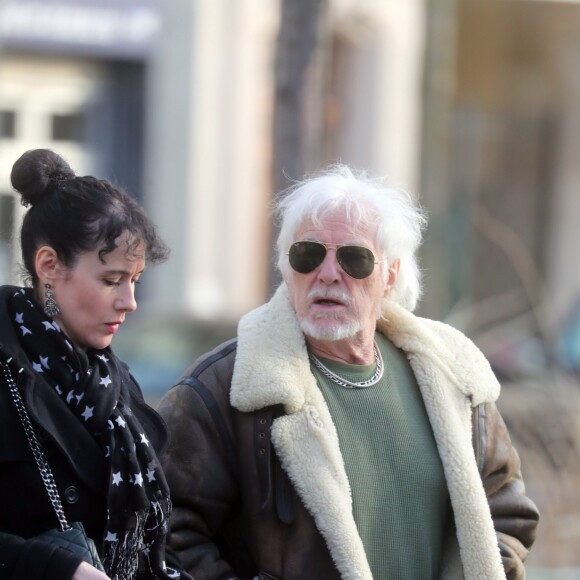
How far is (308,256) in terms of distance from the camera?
3.17m

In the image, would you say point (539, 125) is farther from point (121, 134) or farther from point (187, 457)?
point (187, 457)

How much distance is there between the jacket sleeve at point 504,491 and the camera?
3.33 metres

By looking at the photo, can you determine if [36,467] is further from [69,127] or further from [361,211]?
[69,127]

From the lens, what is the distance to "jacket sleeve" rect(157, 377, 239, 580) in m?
3.01

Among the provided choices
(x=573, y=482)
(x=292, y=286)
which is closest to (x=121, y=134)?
(x=573, y=482)

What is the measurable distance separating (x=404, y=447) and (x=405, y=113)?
12.8 meters

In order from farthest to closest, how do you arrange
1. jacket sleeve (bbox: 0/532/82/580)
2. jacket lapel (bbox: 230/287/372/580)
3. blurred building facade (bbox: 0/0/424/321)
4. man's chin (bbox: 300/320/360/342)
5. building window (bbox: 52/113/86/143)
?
building window (bbox: 52/113/86/143)
blurred building facade (bbox: 0/0/424/321)
man's chin (bbox: 300/320/360/342)
jacket lapel (bbox: 230/287/372/580)
jacket sleeve (bbox: 0/532/82/580)

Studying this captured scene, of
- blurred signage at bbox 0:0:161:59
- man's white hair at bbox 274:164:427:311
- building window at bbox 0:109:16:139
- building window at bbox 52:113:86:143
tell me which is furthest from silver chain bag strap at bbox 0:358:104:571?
building window at bbox 52:113:86:143

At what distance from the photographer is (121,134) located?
13883mm

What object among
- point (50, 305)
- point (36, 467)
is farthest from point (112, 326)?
point (36, 467)

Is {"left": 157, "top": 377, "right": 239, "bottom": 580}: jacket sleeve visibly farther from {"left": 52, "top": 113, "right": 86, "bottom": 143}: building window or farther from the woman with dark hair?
{"left": 52, "top": 113, "right": 86, "bottom": 143}: building window

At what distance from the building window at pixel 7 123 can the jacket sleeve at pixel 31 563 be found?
11.2 meters

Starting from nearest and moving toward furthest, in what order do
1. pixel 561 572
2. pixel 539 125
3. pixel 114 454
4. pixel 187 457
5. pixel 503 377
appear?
1. pixel 114 454
2. pixel 187 457
3. pixel 561 572
4. pixel 503 377
5. pixel 539 125

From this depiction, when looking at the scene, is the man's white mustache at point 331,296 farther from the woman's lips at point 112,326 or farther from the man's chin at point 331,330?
the woman's lips at point 112,326
